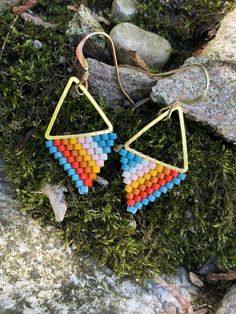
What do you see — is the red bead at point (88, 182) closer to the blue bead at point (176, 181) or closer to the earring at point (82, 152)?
the earring at point (82, 152)

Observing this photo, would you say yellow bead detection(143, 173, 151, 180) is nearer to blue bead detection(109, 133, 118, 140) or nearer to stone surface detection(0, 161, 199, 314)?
blue bead detection(109, 133, 118, 140)

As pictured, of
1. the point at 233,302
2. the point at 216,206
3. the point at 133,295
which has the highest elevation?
the point at 216,206

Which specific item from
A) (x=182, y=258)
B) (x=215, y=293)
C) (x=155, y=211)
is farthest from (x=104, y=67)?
(x=215, y=293)

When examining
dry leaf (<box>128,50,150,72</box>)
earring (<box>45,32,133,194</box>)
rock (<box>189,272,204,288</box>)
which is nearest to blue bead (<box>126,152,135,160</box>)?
earring (<box>45,32,133,194</box>)

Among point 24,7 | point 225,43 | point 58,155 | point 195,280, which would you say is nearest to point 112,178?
point 58,155

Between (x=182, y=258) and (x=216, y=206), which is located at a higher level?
(x=216, y=206)

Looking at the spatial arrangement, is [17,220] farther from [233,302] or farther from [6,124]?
[233,302]
